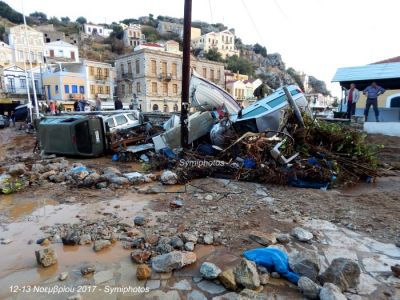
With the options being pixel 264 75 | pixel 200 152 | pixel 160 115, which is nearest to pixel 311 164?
pixel 200 152

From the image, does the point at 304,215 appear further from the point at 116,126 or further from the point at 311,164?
the point at 116,126

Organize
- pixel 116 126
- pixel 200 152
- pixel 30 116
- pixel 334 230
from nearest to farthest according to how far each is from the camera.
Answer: pixel 334 230 < pixel 200 152 < pixel 116 126 < pixel 30 116

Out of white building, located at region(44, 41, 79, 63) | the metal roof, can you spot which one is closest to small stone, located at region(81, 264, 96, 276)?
the metal roof

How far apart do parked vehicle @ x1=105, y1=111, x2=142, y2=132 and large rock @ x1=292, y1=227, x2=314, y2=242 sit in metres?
9.44

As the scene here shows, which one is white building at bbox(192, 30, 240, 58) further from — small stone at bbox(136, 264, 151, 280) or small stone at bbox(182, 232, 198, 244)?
small stone at bbox(136, 264, 151, 280)

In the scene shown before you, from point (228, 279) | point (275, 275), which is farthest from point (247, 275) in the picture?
point (275, 275)

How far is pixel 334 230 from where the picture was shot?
4270 mm

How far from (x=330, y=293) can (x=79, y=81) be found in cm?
4390

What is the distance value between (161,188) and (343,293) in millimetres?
4545

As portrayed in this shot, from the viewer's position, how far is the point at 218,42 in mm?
83812

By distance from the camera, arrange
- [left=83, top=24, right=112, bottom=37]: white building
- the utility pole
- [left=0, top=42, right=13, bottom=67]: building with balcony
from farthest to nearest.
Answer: [left=83, top=24, right=112, bottom=37]: white building < [left=0, top=42, right=13, bottom=67]: building with balcony < the utility pole

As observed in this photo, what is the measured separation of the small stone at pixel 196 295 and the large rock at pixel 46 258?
1.77 m

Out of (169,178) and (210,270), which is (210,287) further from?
(169,178)

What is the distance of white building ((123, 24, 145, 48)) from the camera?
255 ft
